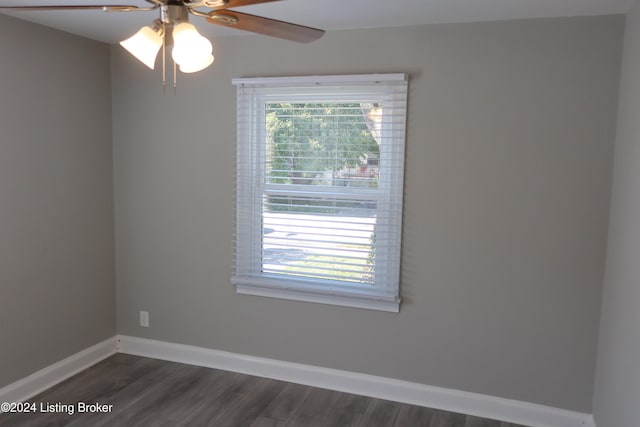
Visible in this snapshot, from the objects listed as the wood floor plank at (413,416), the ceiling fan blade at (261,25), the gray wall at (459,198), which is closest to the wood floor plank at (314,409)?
the gray wall at (459,198)

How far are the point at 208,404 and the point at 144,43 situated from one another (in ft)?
7.16

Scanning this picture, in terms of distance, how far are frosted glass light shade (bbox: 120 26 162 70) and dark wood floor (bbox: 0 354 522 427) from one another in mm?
2037

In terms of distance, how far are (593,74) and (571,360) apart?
59.4 inches

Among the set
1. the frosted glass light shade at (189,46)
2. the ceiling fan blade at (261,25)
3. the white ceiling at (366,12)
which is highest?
the white ceiling at (366,12)

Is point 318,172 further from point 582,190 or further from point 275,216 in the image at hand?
point 582,190

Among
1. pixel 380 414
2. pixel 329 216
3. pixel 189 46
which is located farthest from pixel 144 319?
pixel 189 46

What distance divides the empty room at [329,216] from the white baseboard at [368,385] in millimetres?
12

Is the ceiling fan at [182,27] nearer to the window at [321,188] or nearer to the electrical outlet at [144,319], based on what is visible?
the window at [321,188]

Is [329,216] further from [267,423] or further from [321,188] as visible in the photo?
[267,423]

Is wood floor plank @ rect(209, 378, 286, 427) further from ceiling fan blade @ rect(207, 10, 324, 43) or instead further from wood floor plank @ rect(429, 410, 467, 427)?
ceiling fan blade @ rect(207, 10, 324, 43)

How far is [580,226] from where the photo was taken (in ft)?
8.88

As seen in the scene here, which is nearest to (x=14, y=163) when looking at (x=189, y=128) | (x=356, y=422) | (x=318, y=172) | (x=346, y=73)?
(x=189, y=128)

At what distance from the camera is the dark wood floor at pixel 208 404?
286 cm

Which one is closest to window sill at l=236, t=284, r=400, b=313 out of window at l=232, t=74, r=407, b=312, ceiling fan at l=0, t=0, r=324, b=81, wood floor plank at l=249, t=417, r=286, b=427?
window at l=232, t=74, r=407, b=312
